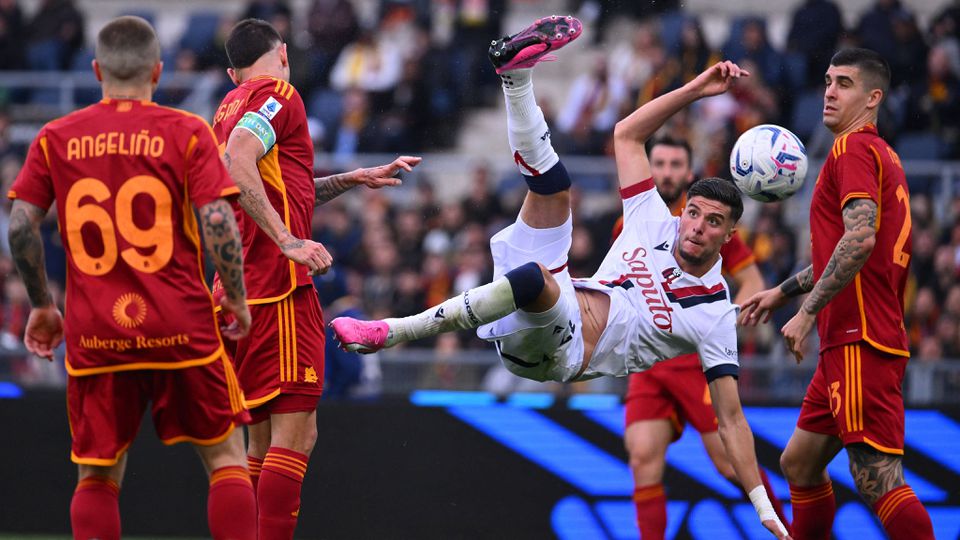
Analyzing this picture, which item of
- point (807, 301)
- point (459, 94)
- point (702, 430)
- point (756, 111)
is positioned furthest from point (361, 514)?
point (459, 94)

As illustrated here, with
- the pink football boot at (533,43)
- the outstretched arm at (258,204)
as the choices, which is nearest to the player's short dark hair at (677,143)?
the pink football boot at (533,43)

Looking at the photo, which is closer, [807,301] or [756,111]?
[807,301]

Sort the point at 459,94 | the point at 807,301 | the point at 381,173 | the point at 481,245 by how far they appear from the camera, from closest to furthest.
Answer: the point at 807,301 → the point at 381,173 → the point at 481,245 → the point at 459,94

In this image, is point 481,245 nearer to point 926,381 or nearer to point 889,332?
point 926,381

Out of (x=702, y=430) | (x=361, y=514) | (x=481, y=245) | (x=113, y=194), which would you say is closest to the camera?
(x=113, y=194)

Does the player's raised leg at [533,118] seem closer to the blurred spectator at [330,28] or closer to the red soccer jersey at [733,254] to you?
the red soccer jersey at [733,254]

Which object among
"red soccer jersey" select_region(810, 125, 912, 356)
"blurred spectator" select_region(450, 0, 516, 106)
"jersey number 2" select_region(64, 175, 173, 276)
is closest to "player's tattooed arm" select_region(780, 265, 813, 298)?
"red soccer jersey" select_region(810, 125, 912, 356)

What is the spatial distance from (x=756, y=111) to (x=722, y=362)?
586 centimetres

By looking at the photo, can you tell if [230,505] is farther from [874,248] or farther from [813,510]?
[874,248]

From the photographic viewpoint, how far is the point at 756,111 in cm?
1211

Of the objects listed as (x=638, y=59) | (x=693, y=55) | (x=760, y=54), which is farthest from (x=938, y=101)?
(x=638, y=59)

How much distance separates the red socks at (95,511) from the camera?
17.3 ft

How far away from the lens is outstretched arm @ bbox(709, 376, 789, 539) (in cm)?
652

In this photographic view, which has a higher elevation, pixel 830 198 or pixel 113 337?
pixel 830 198
